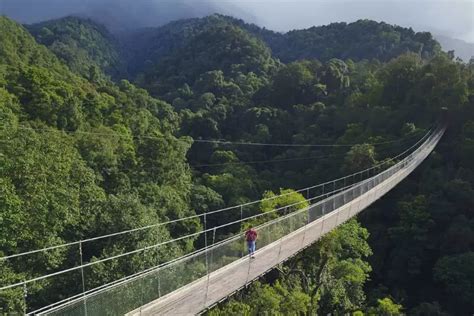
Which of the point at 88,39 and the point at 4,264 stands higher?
the point at 88,39

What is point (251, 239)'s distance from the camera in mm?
8891

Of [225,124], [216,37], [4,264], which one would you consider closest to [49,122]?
[4,264]

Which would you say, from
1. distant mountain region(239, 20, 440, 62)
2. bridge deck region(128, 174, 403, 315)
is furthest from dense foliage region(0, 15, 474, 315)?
distant mountain region(239, 20, 440, 62)

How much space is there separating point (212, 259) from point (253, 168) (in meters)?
23.0

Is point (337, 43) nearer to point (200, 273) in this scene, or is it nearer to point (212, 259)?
point (212, 259)

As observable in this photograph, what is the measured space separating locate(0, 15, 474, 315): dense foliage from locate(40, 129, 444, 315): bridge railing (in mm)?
1612

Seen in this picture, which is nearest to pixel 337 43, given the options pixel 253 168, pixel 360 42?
pixel 360 42

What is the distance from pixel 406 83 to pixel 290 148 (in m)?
8.09

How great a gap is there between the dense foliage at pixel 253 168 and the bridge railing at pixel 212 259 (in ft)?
5.29

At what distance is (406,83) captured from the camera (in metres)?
30.9

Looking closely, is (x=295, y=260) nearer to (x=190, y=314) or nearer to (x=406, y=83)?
(x=190, y=314)

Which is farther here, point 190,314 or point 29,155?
point 29,155

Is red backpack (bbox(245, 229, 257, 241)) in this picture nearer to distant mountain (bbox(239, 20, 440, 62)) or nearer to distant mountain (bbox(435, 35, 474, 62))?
distant mountain (bbox(239, 20, 440, 62))

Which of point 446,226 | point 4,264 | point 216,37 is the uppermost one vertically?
point 216,37
